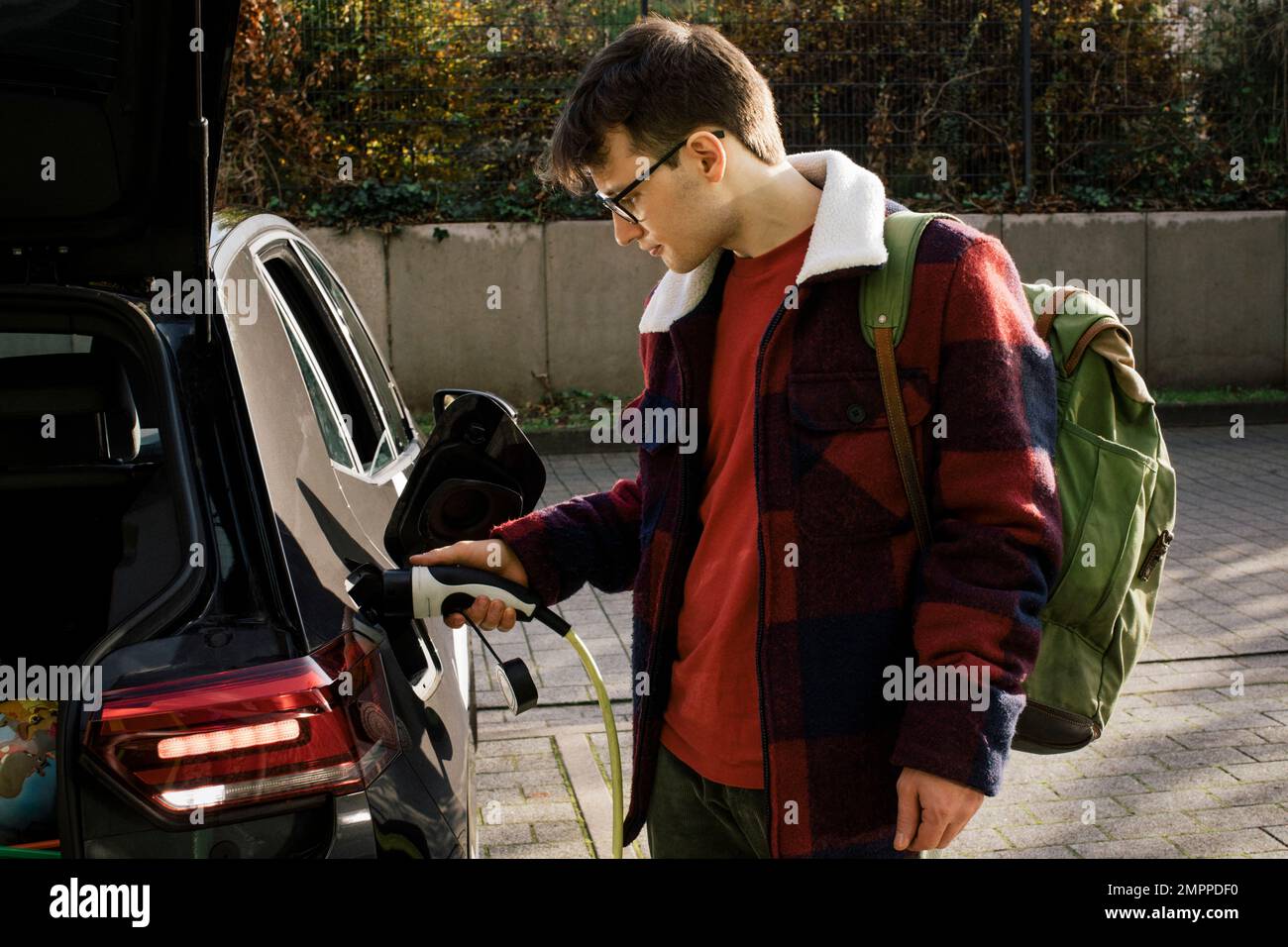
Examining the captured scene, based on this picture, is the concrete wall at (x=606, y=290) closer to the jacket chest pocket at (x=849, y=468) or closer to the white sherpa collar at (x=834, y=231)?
the white sherpa collar at (x=834, y=231)

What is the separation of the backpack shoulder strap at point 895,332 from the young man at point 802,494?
2cm

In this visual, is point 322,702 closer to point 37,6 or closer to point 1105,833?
point 37,6

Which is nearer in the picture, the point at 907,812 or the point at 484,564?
the point at 907,812

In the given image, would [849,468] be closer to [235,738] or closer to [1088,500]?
[1088,500]

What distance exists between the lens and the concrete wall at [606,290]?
36.1 feet

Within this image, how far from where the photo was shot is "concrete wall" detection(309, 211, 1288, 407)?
11.0 metres

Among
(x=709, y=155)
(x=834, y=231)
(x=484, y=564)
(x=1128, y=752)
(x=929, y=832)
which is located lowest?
(x=1128, y=752)

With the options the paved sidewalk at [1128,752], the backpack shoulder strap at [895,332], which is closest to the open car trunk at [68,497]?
the backpack shoulder strap at [895,332]

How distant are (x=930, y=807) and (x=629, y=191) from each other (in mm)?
1050

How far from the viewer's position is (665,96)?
7.00 feet

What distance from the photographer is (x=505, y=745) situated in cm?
475

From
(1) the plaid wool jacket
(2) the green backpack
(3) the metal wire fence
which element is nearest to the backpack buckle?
(2) the green backpack

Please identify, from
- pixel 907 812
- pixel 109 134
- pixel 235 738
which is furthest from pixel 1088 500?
pixel 109 134
